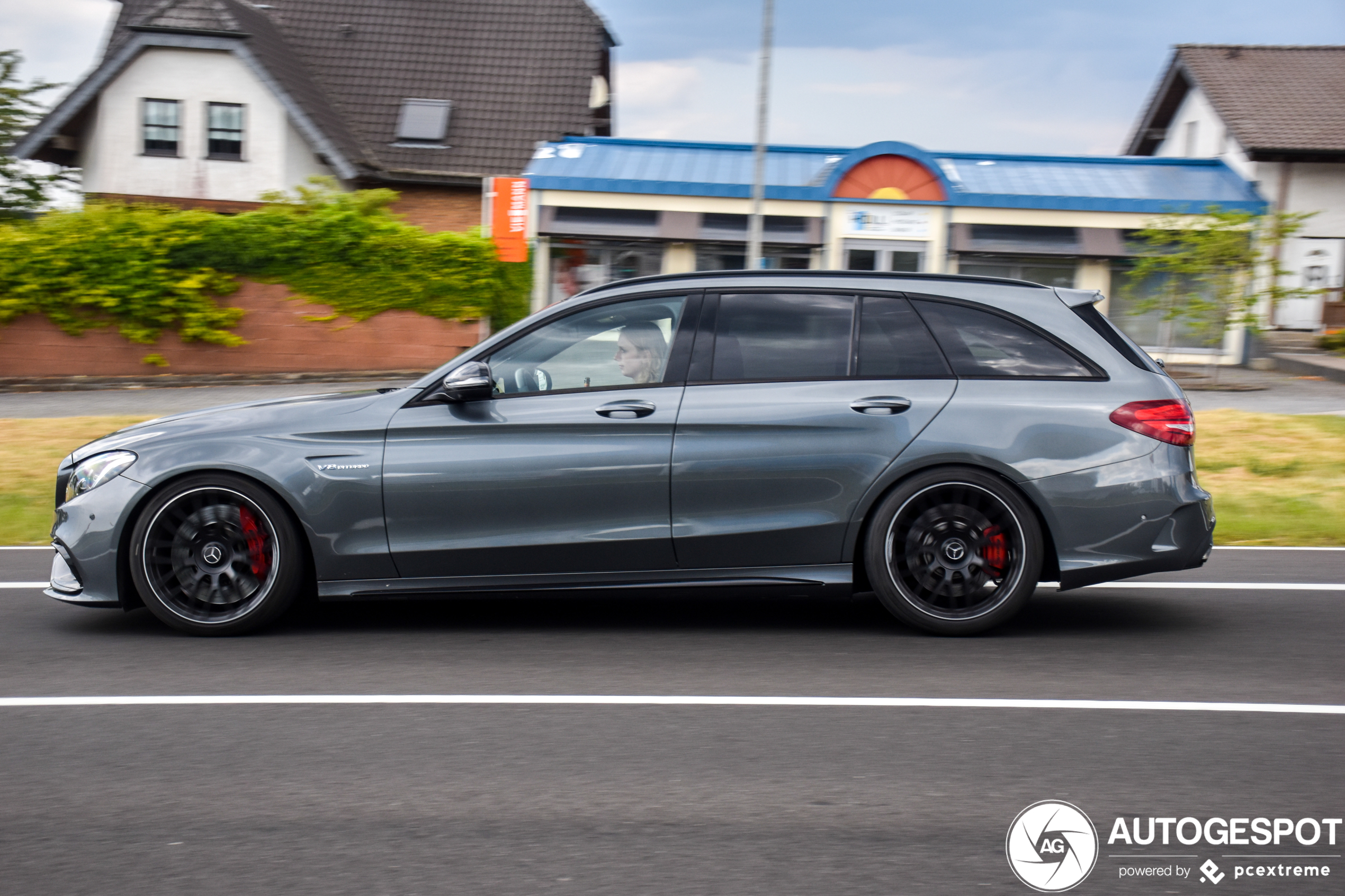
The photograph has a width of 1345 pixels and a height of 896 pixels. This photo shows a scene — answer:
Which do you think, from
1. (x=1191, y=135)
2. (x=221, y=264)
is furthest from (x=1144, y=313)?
→ (x=221, y=264)

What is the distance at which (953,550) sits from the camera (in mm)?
5891

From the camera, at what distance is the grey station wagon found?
585 centimetres

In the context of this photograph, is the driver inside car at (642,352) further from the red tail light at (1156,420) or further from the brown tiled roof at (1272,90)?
the brown tiled roof at (1272,90)

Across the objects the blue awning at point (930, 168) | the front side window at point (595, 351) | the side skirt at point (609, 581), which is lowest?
the side skirt at point (609, 581)

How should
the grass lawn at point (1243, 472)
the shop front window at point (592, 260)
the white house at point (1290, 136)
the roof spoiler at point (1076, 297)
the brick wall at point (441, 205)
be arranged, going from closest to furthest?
the roof spoiler at point (1076, 297) → the grass lawn at point (1243, 472) → the shop front window at point (592, 260) → the white house at point (1290, 136) → the brick wall at point (441, 205)

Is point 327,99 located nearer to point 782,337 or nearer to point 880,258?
point 880,258

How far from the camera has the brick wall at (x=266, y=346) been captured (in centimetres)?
2214

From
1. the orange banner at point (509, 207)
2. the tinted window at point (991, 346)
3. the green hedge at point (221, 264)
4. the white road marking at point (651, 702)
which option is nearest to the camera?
the white road marking at point (651, 702)

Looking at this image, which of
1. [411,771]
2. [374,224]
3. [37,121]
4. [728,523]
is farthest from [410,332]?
[411,771]

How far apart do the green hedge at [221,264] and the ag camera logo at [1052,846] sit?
19985 millimetres

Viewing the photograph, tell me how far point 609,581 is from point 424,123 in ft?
96.0

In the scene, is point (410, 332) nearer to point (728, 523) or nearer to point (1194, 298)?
point (1194, 298)

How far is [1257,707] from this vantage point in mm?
4895

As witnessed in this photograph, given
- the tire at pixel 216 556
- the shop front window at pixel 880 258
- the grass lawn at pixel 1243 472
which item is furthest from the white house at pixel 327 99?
the tire at pixel 216 556
